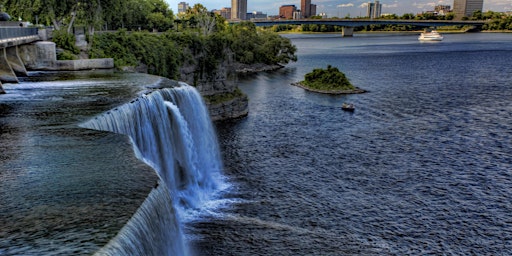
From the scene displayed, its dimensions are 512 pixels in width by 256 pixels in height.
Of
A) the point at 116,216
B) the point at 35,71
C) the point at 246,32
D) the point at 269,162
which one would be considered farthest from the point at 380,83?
the point at 116,216

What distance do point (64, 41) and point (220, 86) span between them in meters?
24.3

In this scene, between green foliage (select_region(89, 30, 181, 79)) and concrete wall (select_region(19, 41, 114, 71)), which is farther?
green foliage (select_region(89, 30, 181, 79))

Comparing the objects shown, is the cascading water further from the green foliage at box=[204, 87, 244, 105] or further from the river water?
the green foliage at box=[204, 87, 244, 105]

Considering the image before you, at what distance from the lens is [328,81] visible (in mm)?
84625

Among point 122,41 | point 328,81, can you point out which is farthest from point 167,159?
point 328,81

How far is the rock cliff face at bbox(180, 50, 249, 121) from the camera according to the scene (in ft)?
201

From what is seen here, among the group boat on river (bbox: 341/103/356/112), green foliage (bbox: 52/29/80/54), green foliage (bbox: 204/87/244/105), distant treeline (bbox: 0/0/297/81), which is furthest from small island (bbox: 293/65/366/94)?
green foliage (bbox: 52/29/80/54)

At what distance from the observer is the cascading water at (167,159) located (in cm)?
1164

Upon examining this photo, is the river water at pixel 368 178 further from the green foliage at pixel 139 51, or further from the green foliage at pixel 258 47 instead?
the green foliage at pixel 258 47

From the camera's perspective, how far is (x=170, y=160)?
25734 mm

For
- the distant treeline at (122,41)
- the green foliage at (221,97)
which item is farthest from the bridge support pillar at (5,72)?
the green foliage at (221,97)

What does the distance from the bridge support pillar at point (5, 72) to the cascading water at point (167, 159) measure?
12.7 meters

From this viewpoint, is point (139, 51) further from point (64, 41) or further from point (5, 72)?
point (5, 72)

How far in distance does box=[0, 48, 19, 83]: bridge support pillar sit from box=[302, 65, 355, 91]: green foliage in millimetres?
58524
